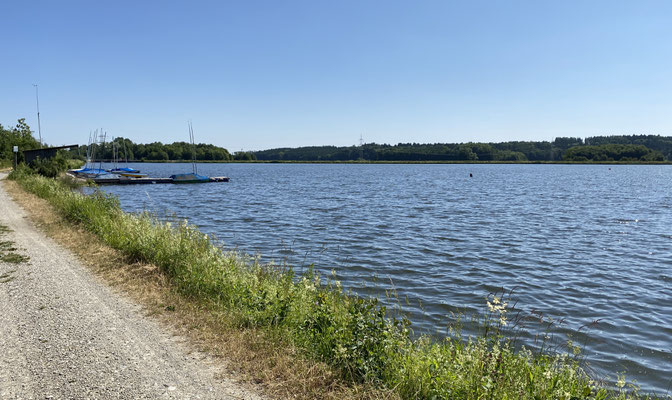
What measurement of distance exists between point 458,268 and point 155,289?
10.1 m

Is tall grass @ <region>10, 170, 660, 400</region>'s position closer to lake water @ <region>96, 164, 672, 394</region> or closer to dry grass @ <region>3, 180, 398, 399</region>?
dry grass @ <region>3, 180, 398, 399</region>

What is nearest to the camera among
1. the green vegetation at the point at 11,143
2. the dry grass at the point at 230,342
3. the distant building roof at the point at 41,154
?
the dry grass at the point at 230,342

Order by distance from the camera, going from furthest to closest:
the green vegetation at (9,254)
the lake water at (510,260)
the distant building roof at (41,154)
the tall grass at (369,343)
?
the distant building roof at (41,154), the green vegetation at (9,254), the lake water at (510,260), the tall grass at (369,343)

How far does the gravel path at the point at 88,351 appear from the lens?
517 centimetres

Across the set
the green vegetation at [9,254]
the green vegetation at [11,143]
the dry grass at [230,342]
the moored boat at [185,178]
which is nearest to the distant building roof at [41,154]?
the green vegetation at [11,143]

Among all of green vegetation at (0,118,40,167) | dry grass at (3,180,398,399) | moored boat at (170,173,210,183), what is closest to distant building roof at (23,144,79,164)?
green vegetation at (0,118,40,167)

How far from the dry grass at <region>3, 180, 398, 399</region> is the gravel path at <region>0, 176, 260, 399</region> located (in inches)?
9.1

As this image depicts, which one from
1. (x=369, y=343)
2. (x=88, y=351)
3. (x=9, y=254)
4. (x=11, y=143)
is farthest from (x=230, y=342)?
(x=11, y=143)

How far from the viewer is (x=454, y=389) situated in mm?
4988

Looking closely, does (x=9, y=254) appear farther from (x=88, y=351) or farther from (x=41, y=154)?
(x=41, y=154)

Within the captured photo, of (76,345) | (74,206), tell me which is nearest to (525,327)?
(76,345)

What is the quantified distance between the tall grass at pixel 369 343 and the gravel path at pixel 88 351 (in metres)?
1.29

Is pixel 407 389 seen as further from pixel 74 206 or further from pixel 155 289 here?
pixel 74 206

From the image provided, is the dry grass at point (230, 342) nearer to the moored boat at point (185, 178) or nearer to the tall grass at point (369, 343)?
the tall grass at point (369, 343)
